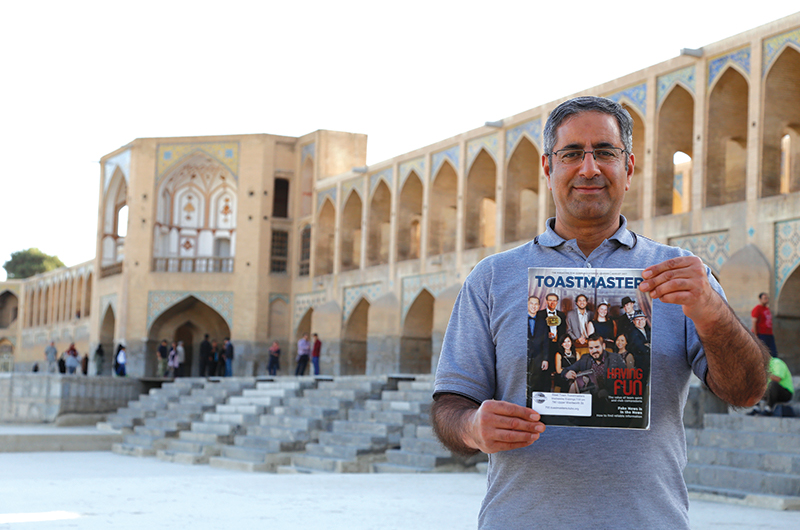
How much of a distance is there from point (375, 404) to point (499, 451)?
1314 cm

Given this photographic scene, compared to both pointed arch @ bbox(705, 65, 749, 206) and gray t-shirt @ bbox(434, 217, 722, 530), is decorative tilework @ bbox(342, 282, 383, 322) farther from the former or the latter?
gray t-shirt @ bbox(434, 217, 722, 530)

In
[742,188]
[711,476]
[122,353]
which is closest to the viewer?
[711,476]

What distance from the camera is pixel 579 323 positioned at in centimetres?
171

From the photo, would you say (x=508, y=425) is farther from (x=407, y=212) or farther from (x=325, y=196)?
(x=325, y=196)

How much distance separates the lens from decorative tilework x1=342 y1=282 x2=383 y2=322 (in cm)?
2412

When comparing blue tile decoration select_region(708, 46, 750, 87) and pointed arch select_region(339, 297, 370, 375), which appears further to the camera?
pointed arch select_region(339, 297, 370, 375)

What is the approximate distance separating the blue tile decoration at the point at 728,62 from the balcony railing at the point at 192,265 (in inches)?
640

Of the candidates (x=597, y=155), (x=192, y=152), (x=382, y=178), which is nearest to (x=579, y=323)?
(x=597, y=155)

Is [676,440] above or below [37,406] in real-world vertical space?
above

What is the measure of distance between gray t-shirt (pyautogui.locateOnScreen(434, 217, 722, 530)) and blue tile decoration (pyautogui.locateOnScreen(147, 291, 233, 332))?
2583 cm

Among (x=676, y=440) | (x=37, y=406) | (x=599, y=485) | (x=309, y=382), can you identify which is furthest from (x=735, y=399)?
(x=37, y=406)

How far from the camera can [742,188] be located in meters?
17.4

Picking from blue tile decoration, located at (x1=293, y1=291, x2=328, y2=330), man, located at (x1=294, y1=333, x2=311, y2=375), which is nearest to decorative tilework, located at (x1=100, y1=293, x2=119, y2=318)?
blue tile decoration, located at (x1=293, y1=291, x2=328, y2=330)

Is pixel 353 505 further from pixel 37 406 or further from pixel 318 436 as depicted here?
pixel 37 406
